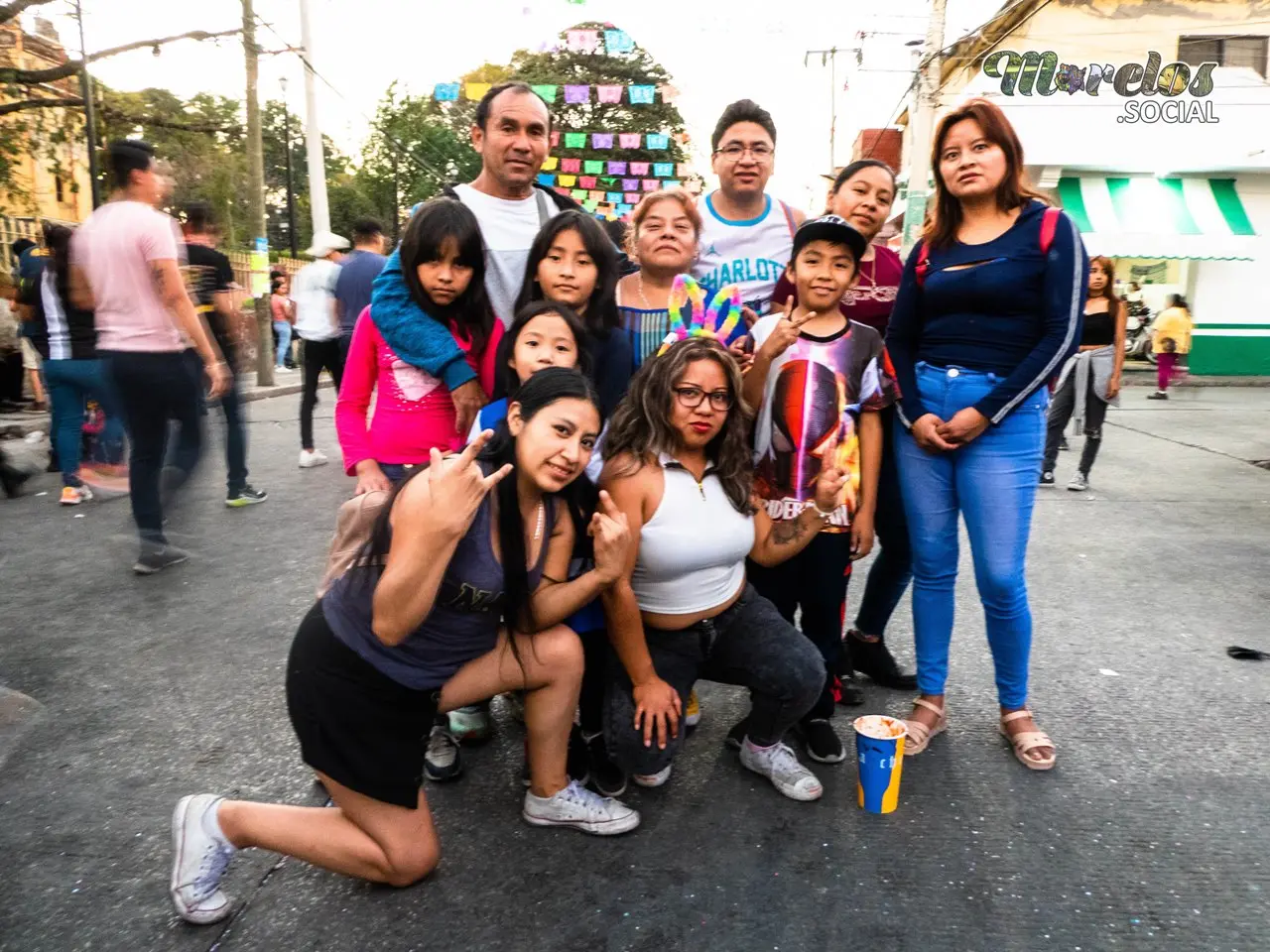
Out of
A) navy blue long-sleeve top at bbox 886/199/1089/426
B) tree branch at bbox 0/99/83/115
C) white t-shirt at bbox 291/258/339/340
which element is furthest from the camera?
tree branch at bbox 0/99/83/115

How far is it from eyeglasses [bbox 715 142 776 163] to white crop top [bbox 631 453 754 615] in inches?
47.5

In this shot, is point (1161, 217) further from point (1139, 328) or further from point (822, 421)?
point (822, 421)

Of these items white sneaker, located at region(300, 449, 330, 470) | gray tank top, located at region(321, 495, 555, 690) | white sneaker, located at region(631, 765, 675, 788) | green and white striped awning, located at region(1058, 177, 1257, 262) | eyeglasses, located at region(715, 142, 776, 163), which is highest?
green and white striped awning, located at region(1058, 177, 1257, 262)

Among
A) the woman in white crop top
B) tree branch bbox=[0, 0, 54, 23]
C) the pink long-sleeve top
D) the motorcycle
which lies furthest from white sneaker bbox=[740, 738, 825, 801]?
the motorcycle

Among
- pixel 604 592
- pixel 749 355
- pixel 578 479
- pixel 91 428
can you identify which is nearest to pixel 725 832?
pixel 604 592

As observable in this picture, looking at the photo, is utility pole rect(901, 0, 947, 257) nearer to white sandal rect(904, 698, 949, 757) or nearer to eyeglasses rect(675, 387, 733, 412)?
white sandal rect(904, 698, 949, 757)

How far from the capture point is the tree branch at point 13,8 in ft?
29.9

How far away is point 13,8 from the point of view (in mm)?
9164

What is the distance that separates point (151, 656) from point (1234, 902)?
3.59 m

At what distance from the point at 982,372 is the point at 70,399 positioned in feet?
18.9

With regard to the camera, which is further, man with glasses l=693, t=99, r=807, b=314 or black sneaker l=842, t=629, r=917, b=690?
black sneaker l=842, t=629, r=917, b=690

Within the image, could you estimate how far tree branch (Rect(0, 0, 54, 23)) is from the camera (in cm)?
912

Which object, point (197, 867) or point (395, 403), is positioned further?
point (395, 403)

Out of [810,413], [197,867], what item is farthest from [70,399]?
[810,413]
